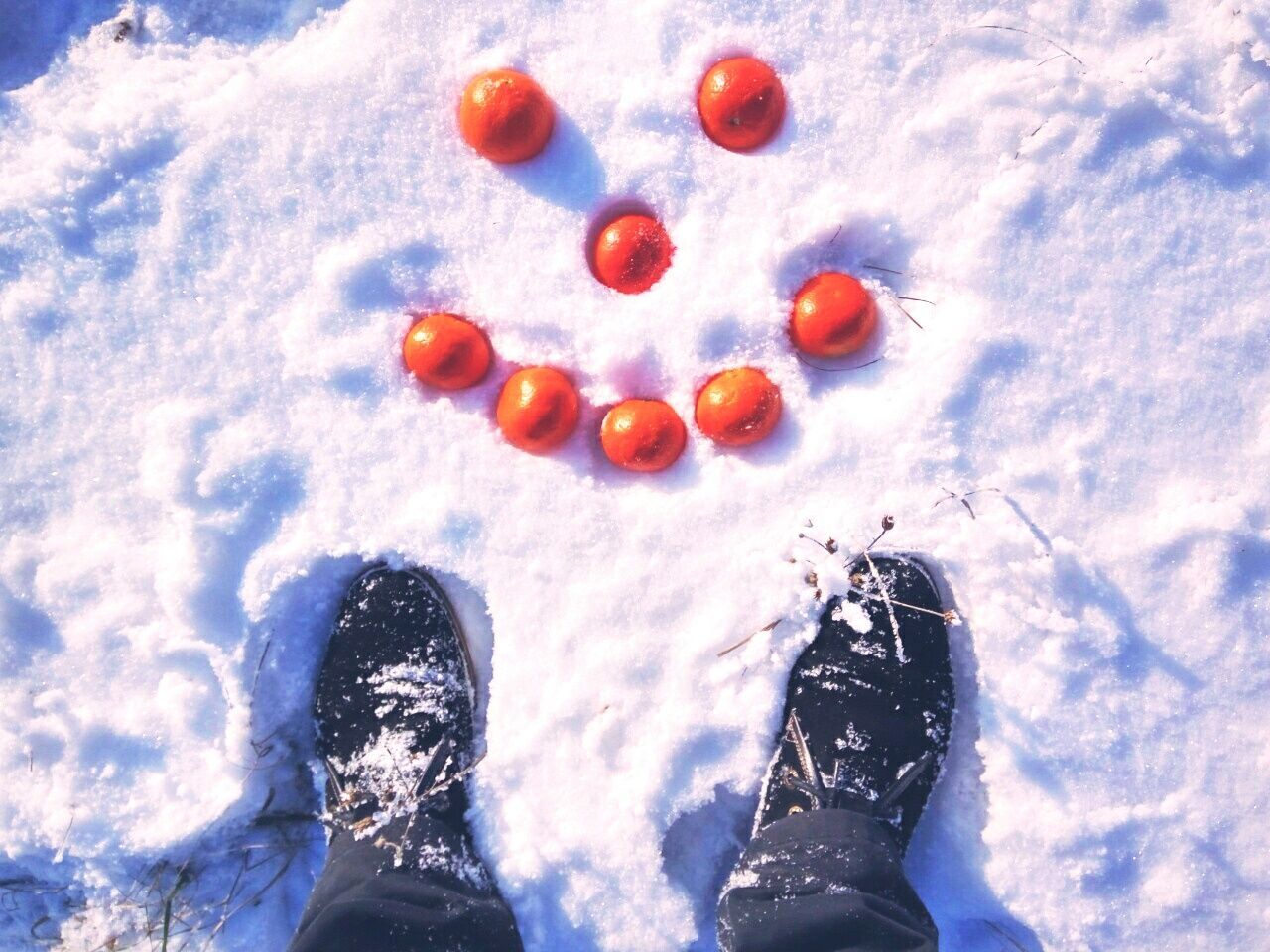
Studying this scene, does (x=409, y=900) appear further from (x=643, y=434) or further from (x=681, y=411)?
(x=681, y=411)

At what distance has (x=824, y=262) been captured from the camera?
9.98ft

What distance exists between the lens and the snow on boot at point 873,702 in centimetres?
301

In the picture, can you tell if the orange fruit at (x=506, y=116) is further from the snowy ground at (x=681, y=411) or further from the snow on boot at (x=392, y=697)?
the snow on boot at (x=392, y=697)

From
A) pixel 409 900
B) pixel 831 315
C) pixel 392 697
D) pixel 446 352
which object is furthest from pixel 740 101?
pixel 409 900

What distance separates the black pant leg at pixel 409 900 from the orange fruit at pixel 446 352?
145 centimetres

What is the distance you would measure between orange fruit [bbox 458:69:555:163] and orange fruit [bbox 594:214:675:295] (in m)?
0.39

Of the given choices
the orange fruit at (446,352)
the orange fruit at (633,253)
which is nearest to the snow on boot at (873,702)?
the orange fruit at (633,253)

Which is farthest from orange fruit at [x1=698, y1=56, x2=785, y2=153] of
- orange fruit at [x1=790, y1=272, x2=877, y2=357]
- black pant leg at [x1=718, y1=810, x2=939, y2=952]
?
black pant leg at [x1=718, y1=810, x2=939, y2=952]

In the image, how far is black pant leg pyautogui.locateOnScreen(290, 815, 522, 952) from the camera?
2553mm

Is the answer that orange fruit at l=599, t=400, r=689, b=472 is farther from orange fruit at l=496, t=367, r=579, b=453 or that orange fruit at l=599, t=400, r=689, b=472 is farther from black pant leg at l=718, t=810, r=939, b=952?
black pant leg at l=718, t=810, r=939, b=952

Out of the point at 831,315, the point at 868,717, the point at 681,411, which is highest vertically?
the point at 831,315

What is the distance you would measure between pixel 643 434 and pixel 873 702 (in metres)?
1.21

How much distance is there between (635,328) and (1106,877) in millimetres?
2452

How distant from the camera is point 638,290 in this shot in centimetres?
302
